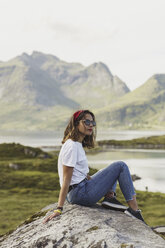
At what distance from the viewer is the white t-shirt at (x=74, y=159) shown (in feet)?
26.6

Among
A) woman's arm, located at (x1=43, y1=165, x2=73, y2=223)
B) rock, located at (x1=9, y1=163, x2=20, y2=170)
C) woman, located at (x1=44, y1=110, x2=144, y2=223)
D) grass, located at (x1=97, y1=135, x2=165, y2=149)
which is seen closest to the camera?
woman's arm, located at (x1=43, y1=165, x2=73, y2=223)

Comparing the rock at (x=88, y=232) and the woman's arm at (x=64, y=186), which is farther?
the woman's arm at (x=64, y=186)

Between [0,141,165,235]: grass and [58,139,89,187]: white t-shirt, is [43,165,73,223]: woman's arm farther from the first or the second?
[0,141,165,235]: grass

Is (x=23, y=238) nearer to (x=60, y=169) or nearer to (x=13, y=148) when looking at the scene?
(x=60, y=169)

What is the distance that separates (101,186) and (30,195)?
1479 inches

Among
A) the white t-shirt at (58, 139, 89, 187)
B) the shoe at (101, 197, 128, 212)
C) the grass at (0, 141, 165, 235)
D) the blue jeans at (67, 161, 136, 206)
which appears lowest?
the grass at (0, 141, 165, 235)

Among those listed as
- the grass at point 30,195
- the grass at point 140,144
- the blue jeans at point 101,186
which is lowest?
the grass at point 30,195

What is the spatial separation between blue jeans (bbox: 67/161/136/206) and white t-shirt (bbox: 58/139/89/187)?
0.89 feet

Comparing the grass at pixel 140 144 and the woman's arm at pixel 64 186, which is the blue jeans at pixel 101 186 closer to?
the woman's arm at pixel 64 186

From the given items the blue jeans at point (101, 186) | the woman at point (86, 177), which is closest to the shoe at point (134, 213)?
the woman at point (86, 177)

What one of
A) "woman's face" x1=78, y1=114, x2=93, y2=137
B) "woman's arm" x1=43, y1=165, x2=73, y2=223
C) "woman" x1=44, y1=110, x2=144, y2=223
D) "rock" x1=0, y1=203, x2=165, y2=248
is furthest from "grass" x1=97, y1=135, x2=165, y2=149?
"woman's arm" x1=43, y1=165, x2=73, y2=223

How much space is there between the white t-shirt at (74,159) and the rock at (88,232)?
0.95 metres

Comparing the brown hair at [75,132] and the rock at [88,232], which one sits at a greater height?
Result: the brown hair at [75,132]

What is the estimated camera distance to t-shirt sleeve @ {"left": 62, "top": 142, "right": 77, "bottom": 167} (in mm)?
8070
